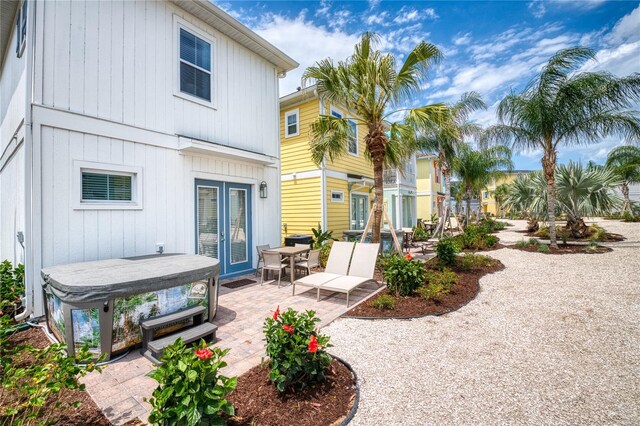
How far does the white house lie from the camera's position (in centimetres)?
461

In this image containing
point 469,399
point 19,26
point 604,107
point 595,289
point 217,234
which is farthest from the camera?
point 604,107

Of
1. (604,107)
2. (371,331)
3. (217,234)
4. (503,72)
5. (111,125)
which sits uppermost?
(503,72)

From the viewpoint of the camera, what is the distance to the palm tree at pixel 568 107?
9867 mm

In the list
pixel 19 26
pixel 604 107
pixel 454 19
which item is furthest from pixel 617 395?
pixel 604 107

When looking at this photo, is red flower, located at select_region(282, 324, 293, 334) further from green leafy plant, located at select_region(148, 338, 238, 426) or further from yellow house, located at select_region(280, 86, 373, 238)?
yellow house, located at select_region(280, 86, 373, 238)

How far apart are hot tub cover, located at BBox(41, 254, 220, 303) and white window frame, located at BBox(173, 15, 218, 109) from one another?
13.3 feet

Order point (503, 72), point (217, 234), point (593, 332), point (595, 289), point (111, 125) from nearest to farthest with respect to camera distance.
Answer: point (593, 332)
point (111, 125)
point (595, 289)
point (217, 234)
point (503, 72)

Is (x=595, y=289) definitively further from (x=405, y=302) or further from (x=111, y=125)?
(x=111, y=125)

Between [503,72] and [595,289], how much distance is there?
31.6 feet

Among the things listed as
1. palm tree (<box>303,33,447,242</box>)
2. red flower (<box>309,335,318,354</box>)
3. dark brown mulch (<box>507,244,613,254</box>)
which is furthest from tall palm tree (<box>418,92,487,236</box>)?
red flower (<box>309,335,318,354</box>)

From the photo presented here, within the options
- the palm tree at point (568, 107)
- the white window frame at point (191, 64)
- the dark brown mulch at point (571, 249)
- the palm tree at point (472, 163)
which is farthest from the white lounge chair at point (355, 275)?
the palm tree at point (472, 163)

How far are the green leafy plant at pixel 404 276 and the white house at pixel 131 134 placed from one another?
4.17 meters

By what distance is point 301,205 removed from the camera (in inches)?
492

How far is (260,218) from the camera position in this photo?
8.28 m
